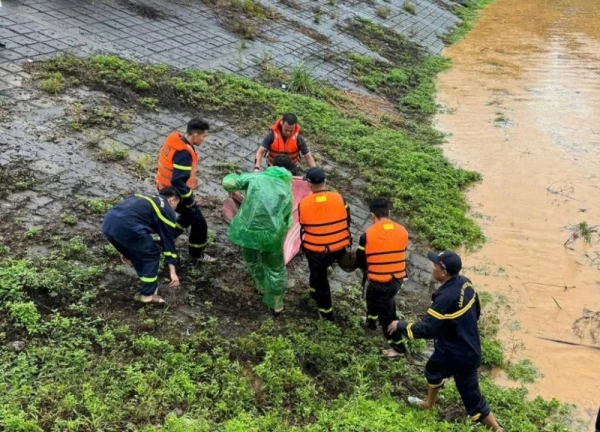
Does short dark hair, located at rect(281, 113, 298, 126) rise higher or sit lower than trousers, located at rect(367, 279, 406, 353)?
higher

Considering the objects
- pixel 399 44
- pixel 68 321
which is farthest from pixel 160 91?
pixel 399 44

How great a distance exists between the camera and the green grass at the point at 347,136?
28.7ft

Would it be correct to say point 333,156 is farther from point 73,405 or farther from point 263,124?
point 73,405

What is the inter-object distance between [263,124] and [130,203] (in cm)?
530

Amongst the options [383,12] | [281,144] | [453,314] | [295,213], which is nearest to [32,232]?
[295,213]

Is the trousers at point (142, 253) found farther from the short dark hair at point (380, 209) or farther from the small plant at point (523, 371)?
the small plant at point (523, 371)

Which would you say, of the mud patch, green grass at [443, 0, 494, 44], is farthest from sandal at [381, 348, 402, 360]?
green grass at [443, 0, 494, 44]

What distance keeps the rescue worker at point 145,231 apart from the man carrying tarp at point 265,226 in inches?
23.2

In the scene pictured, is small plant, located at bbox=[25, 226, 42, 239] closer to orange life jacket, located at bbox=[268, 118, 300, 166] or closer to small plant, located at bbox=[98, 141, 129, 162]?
small plant, located at bbox=[98, 141, 129, 162]

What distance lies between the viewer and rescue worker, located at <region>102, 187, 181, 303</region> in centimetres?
482

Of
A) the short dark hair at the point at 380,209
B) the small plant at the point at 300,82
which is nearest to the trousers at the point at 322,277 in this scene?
the short dark hair at the point at 380,209

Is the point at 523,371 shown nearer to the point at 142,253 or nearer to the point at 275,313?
the point at 275,313

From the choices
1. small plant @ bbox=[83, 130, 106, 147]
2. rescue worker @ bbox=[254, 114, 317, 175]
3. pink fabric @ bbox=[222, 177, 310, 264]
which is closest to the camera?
pink fabric @ bbox=[222, 177, 310, 264]

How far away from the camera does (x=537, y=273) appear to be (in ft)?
25.2
